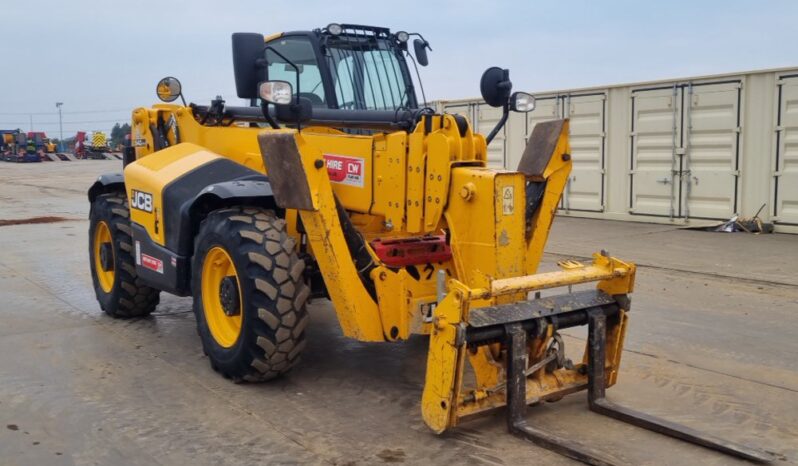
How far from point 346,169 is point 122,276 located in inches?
106

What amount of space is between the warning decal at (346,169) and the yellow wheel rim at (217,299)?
894mm

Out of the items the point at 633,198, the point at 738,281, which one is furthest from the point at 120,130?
the point at 738,281

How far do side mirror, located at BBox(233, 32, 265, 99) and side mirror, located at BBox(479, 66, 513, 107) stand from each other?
145cm

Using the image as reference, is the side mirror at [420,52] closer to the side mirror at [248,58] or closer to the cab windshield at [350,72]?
the cab windshield at [350,72]

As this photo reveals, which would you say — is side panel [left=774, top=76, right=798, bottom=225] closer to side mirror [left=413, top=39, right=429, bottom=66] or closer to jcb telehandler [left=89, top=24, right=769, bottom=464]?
side mirror [left=413, top=39, right=429, bottom=66]

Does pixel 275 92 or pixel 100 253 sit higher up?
pixel 275 92

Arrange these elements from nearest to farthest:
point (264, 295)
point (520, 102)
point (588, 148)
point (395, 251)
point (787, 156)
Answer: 1. point (264, 295)
2. point (395, 251)
3. point (520, 102)
4. point (787, 156)
5. point (588, 148)

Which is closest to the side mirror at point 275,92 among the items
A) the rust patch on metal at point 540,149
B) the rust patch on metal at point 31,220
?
the rust patch on metal at point 540,149

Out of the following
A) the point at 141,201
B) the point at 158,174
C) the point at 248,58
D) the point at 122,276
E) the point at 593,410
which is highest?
the point at 248,58

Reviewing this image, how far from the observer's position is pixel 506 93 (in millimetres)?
5035

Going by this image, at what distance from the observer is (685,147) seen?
495 inches

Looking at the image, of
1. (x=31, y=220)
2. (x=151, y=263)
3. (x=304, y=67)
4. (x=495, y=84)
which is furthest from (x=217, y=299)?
(x=31, y=220)

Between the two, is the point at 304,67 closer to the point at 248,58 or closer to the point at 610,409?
the point at 248,58

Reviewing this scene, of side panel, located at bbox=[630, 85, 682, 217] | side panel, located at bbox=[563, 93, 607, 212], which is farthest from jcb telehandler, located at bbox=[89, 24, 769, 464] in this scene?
side panel, located at bbox=[563, 93, 607, 212]
